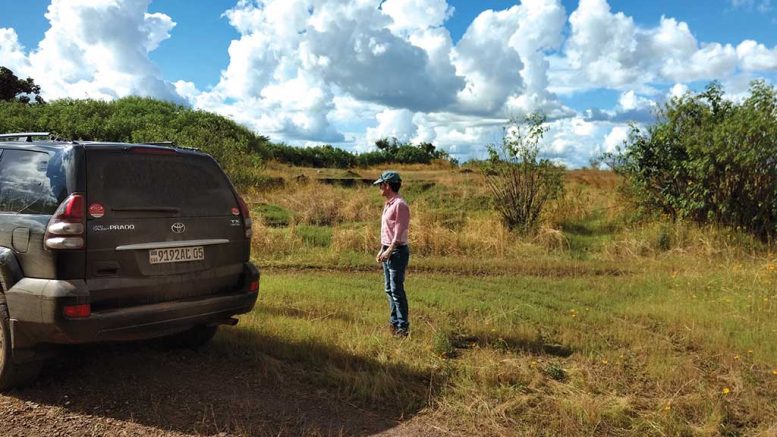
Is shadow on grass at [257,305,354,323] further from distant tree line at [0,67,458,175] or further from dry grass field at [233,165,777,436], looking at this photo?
distant tree line at [0,67,458,175]

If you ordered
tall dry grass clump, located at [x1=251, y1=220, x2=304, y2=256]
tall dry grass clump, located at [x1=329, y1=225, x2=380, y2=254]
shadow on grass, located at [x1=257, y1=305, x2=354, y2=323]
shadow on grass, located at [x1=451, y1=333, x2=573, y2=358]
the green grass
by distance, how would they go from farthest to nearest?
tall dry grass clump, located at [x1=329, y1=225, x2=380, y2=254] < tall dry grass clump, located at [x1=251, y1=220, x2=304, y2=256] < shadow on grass, located at [x1=257, y1=305, x2=354, y2=323] < shadow on grass, located at [x1=451, y1=333, x2=573, y2=358] < the green grass

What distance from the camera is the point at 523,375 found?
525cm

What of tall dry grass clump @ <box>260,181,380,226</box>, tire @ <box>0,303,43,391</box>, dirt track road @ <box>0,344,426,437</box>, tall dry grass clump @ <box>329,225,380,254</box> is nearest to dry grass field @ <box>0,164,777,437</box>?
dirt track road @ <box>0,344,426,437</box>

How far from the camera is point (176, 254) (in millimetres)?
4805

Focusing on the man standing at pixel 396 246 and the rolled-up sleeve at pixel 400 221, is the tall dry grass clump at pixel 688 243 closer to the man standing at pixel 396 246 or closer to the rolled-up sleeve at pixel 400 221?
the man standing at pixel 396 246

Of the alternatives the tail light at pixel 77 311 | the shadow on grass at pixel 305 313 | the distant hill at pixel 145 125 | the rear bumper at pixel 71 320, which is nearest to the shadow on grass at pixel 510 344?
the shadow on grass at pixel 305 313

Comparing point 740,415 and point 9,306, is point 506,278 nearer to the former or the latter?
point 740,415

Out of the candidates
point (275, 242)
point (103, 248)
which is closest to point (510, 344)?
point (103, 248)

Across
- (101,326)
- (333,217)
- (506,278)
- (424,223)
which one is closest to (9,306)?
(101,326)

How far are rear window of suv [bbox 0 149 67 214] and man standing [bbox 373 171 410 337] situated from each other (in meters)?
3.13

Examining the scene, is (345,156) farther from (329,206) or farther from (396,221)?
(396,221)

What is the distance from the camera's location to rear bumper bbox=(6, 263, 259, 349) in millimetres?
4160

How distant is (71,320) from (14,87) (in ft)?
173

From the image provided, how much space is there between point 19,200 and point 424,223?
10377 mm
